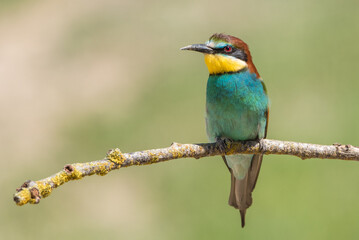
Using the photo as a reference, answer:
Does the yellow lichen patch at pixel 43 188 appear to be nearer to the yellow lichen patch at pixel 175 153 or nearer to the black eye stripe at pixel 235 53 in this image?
the yellow lichen patch at pixel 175 153

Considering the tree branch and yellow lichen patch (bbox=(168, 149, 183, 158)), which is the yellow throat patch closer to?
the tree branch

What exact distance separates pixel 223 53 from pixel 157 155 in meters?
0.85

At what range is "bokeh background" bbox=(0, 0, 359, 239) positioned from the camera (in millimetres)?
3730

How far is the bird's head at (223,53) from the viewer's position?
2523mm

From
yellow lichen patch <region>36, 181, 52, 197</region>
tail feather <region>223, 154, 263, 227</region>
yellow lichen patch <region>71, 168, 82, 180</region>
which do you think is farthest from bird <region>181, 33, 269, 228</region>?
yellow lichen patch <region>36, 181, 52, 197</region>

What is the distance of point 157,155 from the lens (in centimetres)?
184

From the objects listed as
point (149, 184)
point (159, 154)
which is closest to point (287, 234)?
point (149, 184)

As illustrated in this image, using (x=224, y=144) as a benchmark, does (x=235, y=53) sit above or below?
above

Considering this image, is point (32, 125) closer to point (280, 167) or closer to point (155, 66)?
point (155, 66)

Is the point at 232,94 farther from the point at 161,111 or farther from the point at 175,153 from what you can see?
the point at 161,111

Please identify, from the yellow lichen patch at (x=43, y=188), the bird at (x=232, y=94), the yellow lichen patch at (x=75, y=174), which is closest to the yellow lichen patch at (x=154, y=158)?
Result: the yellow lichen patch at (x=75, y=174)

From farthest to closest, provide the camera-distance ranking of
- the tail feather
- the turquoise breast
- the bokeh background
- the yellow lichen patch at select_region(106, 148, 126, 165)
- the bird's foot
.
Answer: the bokeh background < the tail feather < the turquoise breast < the bird's foot < the yellow lichen patch at select_region(106, 148, 126, 165)

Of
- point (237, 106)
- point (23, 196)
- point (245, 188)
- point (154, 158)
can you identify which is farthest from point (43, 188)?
point (245, 188)

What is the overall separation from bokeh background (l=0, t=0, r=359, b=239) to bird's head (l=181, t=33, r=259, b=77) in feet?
4.22
